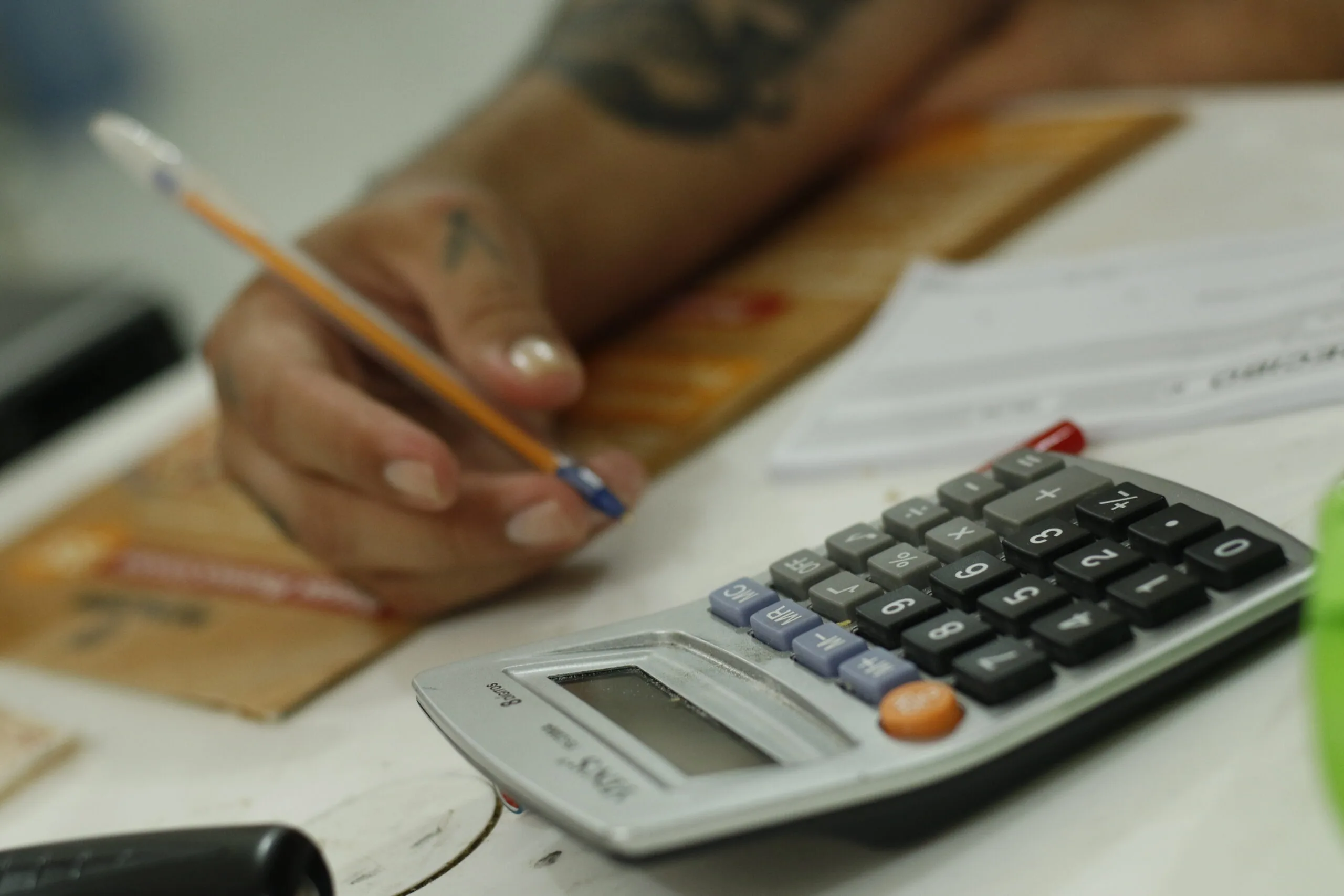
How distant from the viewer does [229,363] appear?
49 centimetres

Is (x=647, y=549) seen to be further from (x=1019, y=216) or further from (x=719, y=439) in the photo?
(x=1019, y=216)

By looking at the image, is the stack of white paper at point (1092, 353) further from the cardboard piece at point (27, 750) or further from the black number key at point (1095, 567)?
the cardboard piece at point (27, 750)

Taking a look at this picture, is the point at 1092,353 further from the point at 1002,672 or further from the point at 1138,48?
the point at 1138,48

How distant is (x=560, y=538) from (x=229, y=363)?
16 centimetres

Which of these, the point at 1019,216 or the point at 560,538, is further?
the point at 1019,216

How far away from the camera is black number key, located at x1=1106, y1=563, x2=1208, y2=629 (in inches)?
9.8

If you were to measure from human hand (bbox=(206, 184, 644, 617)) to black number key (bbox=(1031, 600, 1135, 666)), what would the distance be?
0.60 ft

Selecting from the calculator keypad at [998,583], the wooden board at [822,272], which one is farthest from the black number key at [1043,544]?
the wooden board at [822,272]

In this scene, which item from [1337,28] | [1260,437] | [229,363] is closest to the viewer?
[1260,437]

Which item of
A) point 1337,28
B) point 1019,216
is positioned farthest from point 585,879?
point 1337,28

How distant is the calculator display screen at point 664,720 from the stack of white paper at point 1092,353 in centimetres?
16

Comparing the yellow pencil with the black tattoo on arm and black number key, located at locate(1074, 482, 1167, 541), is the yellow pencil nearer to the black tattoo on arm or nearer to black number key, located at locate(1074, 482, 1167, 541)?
the black tattoo on arm

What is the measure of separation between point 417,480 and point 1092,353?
215 millimetres

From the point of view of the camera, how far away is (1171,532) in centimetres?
27
